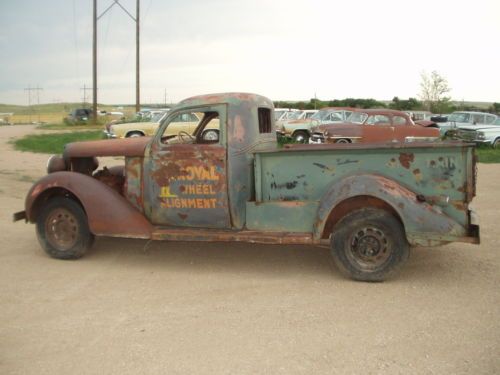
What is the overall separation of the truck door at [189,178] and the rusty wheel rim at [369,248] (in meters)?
1.34

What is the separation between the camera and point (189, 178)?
18.5ft

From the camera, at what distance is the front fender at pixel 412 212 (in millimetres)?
4926

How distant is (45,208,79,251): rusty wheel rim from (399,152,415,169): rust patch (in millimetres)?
3665

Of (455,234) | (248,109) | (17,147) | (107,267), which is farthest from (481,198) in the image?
(17,147)

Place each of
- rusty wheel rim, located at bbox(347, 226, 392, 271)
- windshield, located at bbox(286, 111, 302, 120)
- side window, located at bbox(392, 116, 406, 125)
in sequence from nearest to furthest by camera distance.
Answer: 1. rusty wheel rim, located at bbox(347, 226, 392, 271)
2. side window, located at bbox(392, 116, 406, 125)
3. windshield, located at bbox(286, 111, 302, 120)

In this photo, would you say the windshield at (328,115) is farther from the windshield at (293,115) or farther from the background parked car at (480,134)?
the background parked car at (480,134)

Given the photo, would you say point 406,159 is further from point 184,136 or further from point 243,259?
point 184,136

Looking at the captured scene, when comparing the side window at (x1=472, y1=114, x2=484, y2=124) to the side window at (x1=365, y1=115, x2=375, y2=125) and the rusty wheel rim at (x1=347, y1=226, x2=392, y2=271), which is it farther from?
the rusty wheel rim at (x1=347, y1=226, x2=392, y2=271)

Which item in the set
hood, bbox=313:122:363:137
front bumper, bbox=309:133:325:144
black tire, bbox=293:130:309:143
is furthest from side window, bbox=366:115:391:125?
black tire, bbox=293:130:309:143

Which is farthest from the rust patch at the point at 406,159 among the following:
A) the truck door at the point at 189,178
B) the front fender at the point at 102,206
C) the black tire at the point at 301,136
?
the black tire at the point at 301,136

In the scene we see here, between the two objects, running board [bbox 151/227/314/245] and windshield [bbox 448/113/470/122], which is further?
windshield [bbox 448/113/470/122]

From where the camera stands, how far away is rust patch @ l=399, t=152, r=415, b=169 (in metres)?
5.05

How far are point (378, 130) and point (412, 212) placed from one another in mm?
12802

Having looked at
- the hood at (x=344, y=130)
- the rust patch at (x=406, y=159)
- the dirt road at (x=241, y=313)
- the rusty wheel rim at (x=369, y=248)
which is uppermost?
the hood at (x=344, y=130)
